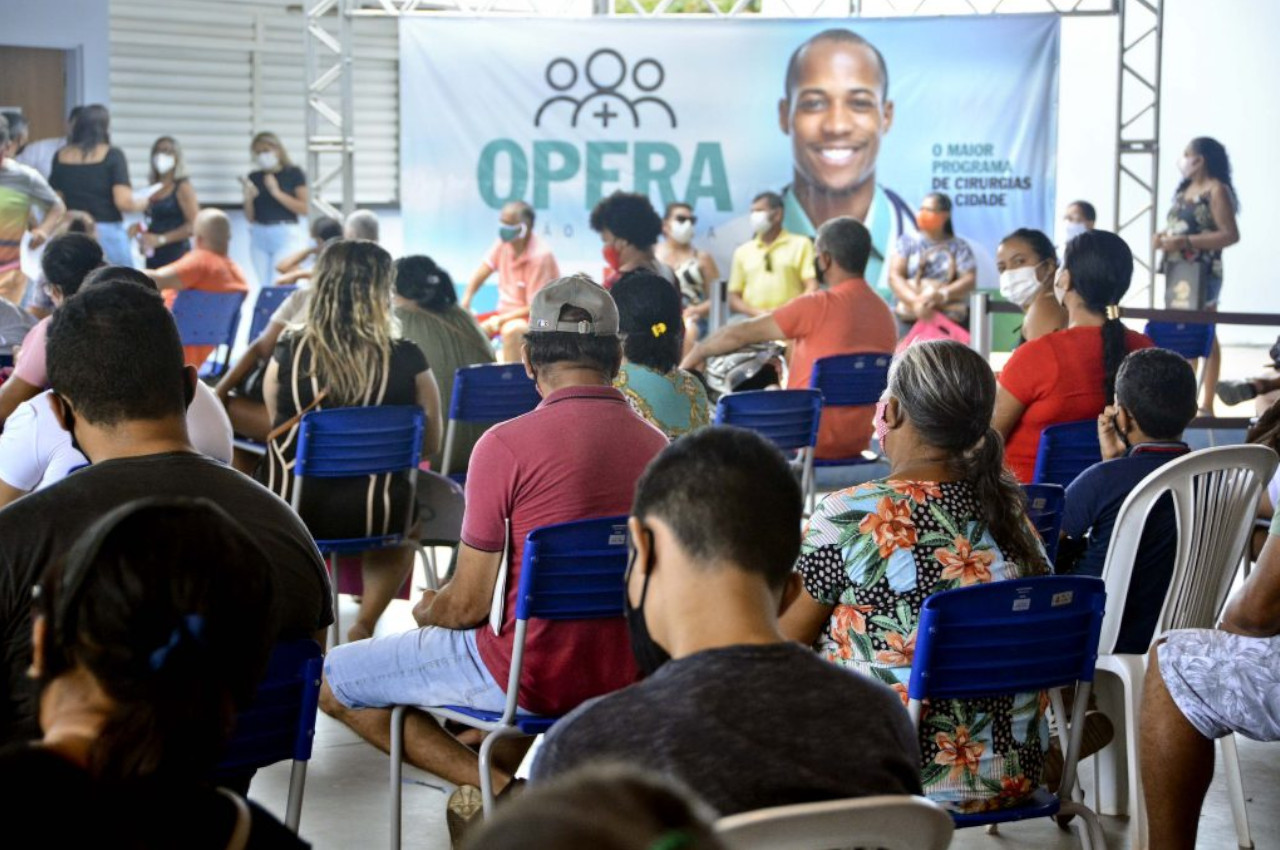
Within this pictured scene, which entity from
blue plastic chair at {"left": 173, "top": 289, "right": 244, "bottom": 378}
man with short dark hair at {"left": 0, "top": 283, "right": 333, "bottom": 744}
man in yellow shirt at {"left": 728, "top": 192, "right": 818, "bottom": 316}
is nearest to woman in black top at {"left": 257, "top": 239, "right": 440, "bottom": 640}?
man with short dark hair at {"left": 0, "top": 283, "right": 333, "bottom": 744}

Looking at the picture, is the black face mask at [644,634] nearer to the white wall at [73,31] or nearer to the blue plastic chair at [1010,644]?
the blue plastic chair at [1010,644]

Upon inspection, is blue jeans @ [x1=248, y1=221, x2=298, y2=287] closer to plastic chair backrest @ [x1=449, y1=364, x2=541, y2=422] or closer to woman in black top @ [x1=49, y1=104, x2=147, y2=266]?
woman in black top @ [x1=49, y1=104, x2=147, y2=266]

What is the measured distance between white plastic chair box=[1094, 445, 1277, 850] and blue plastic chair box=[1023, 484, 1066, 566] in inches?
5.2

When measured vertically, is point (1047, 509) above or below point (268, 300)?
below

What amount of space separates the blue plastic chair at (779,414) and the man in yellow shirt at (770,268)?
377 cm

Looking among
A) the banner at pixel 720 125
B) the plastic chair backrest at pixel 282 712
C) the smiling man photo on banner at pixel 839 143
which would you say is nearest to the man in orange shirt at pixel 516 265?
the banner at pixel 720 125

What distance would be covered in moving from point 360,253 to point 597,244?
5.49m

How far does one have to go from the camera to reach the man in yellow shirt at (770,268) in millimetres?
9914

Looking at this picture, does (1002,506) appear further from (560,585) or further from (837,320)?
(837,320)

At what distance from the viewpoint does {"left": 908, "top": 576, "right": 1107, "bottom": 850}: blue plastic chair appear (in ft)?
9.12

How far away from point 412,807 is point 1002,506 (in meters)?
1.87

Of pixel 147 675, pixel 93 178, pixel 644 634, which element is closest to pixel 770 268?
pixel 93 178

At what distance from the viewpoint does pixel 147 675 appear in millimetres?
1577

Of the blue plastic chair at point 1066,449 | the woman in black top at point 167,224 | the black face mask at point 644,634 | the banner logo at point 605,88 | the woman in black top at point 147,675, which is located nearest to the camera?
the woman in black top at point 147,675
